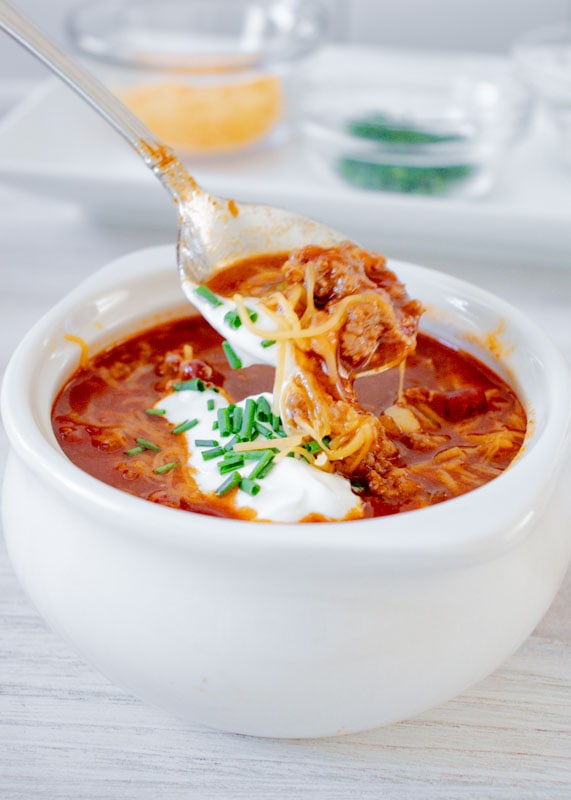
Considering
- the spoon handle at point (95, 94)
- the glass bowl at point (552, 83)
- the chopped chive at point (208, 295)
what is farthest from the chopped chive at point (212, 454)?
the glass bowl at point (552, 83)

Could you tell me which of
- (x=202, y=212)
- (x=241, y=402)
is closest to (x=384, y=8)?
(x=202, y=212)

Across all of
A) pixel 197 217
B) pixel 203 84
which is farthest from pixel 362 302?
pixel 203 84

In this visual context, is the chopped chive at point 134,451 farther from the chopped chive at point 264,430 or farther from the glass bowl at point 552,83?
the glass bowl at point 552,83

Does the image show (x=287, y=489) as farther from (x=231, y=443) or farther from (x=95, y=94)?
(x=95, y=94)

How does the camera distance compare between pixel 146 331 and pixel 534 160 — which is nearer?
pixel 146 331

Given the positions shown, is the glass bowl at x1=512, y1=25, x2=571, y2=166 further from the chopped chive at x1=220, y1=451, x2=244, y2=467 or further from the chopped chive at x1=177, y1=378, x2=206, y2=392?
the chopped chive at x1=220, y1=451, x2=244, y2=467

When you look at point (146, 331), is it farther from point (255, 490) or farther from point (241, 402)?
point (255, 490)

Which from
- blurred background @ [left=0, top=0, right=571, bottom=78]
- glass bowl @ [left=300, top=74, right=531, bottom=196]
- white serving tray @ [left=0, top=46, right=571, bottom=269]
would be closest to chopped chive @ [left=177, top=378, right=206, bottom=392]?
white serving tray @ [left=0, top=46, right=571, bottom=269]
